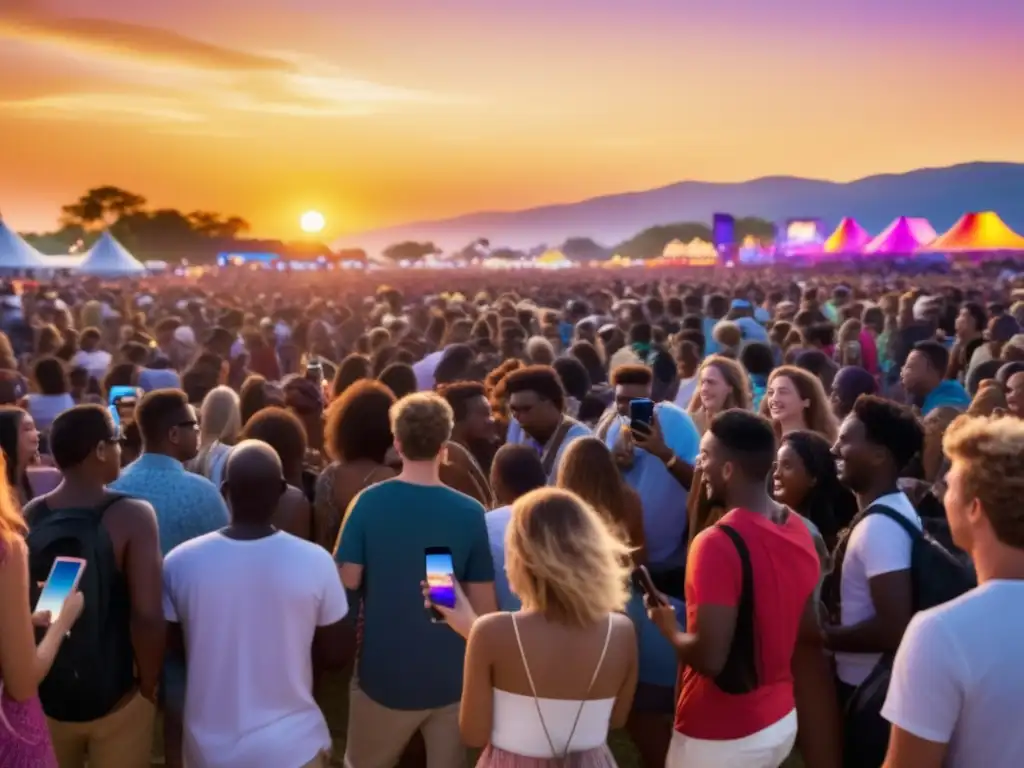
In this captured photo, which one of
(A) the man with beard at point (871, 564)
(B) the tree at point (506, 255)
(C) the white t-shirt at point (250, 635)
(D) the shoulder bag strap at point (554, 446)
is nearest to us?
(C) the white t-shirt at point (250, 635)

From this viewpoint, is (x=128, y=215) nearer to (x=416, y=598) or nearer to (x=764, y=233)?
(x=416, y=598)

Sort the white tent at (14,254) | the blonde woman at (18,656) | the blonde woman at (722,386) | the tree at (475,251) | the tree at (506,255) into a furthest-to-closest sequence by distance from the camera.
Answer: the tree at (506,255) < the tree at (475,251) < the white tent at (14,254) < the blonde woman at (722,386) < the blonde woman at (18,656)

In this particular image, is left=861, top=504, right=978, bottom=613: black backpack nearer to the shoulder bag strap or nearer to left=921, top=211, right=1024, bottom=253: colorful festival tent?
the shoulder bag strap

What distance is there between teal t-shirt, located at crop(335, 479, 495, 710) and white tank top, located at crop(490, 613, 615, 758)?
0.87m

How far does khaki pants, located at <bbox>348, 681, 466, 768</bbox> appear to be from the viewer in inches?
148

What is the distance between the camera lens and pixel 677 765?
3.38 meters

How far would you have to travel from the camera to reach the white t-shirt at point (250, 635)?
330 cm

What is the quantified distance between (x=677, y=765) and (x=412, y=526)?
3.77 ft

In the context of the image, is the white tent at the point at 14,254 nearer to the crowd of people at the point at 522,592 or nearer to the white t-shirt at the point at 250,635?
the crowd of people at the point at 522,592

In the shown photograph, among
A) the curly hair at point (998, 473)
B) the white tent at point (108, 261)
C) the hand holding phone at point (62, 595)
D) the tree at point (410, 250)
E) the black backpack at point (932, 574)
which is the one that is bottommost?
the tree at point (410, 250)

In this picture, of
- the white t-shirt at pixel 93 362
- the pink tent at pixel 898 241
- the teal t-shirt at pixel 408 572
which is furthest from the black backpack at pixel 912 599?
the pink tent at pixel 898 241

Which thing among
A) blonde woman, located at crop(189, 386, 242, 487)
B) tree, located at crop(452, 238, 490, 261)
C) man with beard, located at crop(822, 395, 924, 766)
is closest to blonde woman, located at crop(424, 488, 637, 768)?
man with beard, located at crop(822, 395, 924, 766)

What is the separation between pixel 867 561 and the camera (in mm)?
3461

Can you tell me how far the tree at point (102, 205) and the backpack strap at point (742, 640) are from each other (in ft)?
317
